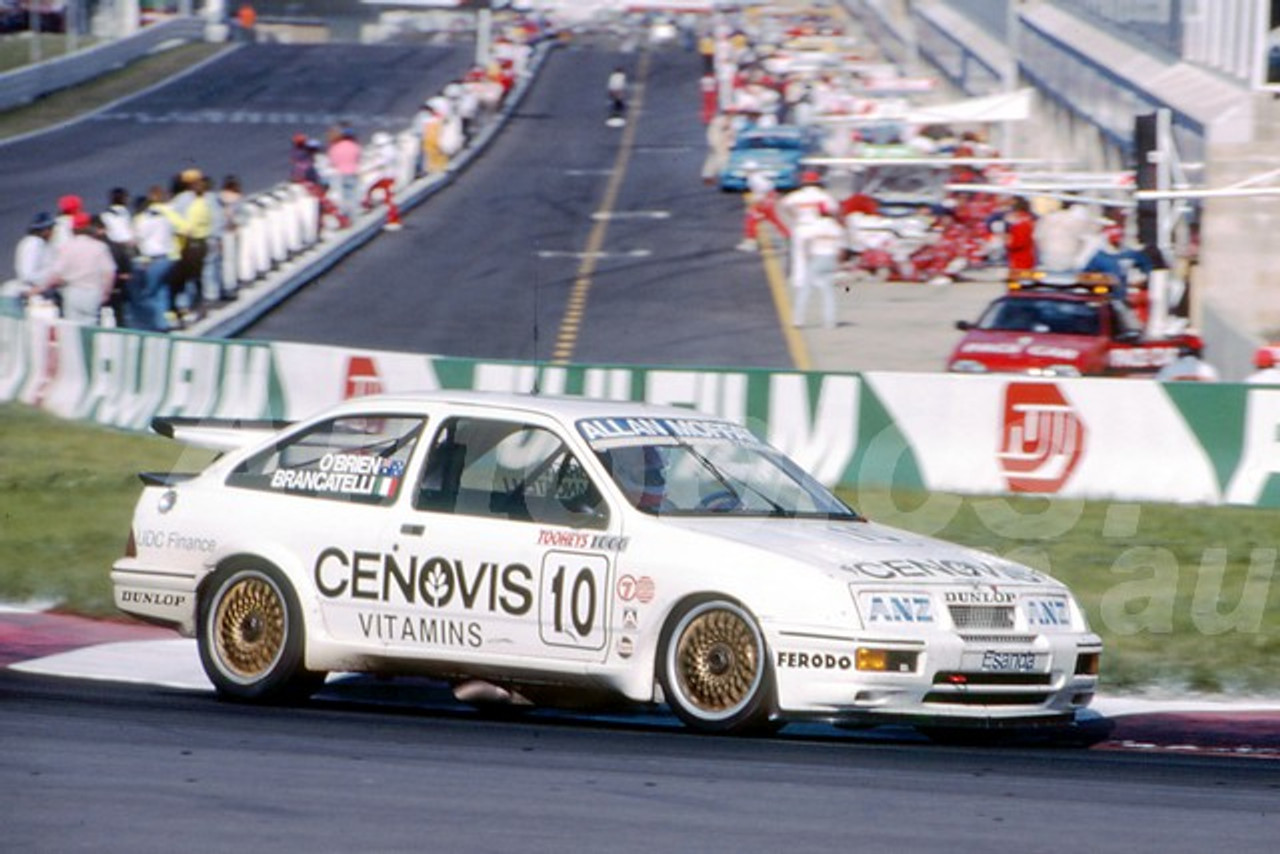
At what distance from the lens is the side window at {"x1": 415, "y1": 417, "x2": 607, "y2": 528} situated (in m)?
9.59

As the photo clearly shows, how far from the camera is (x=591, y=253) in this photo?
41.6 meters

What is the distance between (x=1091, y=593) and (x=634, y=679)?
5547mm

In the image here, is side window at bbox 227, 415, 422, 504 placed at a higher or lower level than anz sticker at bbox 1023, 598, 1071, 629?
higher

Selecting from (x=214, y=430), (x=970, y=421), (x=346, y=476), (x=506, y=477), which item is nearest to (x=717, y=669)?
→ (x=506, y=477)

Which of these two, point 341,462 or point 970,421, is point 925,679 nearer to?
point 341,462

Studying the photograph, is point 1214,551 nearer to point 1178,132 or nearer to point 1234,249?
point 1234,249

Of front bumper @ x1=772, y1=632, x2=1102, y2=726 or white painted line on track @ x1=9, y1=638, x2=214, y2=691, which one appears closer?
front bumper @ x1=772, y1=632, x2=1102, y2=726

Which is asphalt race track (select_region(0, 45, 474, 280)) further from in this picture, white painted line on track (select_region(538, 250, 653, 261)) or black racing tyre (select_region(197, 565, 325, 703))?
black racing tyre (select_region(197, 565, 325, 703))

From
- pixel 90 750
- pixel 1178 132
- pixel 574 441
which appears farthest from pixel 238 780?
pixel 1178 132

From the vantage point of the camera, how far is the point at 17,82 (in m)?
62.5

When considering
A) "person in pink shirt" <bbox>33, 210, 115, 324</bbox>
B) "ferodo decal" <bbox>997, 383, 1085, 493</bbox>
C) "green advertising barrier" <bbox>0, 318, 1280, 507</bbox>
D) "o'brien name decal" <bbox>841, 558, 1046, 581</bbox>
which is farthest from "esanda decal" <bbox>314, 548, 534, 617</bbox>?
"person in pink shirt" <bbox>33, 210, 115, 324</bbox>

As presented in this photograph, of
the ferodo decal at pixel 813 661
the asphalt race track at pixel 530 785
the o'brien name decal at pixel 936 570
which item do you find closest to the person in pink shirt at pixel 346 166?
the asphalt race track at pixel 530 785

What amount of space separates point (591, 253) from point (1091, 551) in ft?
87.3

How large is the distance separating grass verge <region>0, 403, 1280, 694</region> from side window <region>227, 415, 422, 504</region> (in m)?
3.37
